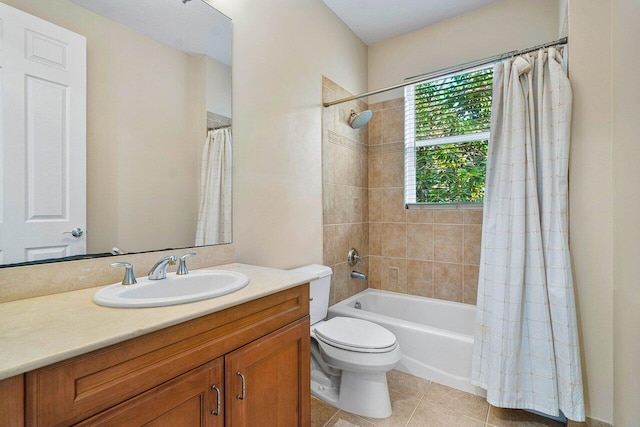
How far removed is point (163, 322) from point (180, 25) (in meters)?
1.33

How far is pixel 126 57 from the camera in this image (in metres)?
1.18

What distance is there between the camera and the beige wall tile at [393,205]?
2664 millimetres

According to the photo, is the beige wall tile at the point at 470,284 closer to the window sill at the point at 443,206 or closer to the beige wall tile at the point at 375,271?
the window sill at the point at 443,206

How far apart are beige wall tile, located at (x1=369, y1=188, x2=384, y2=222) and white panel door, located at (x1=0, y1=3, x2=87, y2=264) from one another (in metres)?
2.22

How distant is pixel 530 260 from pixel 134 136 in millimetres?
1963

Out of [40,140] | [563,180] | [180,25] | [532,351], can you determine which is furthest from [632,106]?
[40,140]

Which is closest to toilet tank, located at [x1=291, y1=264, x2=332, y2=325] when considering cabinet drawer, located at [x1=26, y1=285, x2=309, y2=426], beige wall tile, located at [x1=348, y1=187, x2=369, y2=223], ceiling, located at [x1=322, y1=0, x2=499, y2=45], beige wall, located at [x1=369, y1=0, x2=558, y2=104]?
beige wall tile, located at [x1=348, y1=187, x2=369, y2=223]

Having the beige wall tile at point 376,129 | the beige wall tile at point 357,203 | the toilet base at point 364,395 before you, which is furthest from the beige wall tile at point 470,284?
the beige wall tile at point 376,129

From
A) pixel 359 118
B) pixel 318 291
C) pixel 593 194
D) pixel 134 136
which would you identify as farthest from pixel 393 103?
pixel 134 136

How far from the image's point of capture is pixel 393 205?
8.88 ft

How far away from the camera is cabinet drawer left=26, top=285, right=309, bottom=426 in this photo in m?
0.58

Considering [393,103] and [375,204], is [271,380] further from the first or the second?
[393,103]

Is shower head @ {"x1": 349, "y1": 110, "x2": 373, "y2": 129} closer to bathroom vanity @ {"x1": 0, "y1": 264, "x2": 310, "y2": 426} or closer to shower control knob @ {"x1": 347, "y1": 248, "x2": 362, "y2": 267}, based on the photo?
shower control knob @ {"x1": 347, "y1": 248, "x2": 362, "y2": 267}

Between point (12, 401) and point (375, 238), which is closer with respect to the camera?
point (12, 401)
